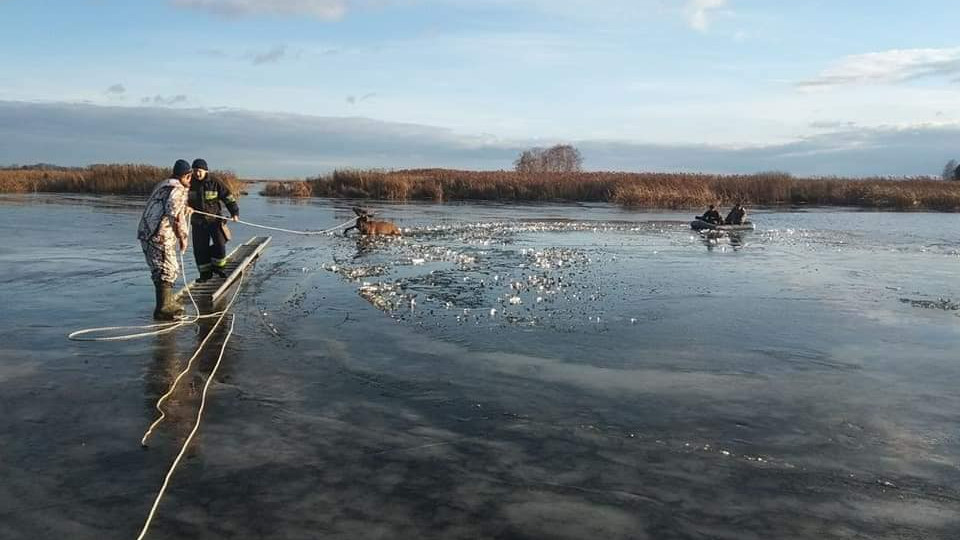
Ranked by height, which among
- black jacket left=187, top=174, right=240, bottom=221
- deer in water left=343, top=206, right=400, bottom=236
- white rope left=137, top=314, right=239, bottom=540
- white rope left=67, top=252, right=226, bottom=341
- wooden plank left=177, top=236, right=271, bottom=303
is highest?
black jacket left=187, top=174, right=240, bottom=221

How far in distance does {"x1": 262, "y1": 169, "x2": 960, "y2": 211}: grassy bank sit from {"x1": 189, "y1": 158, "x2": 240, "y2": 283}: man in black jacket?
106 ft

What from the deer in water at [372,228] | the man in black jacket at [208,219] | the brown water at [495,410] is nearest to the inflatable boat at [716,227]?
the deer in water at [372,228]

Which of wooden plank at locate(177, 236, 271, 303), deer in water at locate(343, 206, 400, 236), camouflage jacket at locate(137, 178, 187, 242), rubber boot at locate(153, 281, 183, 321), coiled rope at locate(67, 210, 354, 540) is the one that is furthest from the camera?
deer in water at locate(343, 206, 400, 236)

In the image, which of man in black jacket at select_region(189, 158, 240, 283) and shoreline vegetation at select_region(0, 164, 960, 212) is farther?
shoreline vegetation at select_region(0, 164, 960, 212)

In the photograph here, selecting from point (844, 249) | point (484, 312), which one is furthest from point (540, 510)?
point (844, 249)

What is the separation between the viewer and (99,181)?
43000 mm

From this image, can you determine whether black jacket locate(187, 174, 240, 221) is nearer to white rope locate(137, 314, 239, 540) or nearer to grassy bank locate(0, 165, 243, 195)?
white rope locate(137, 314, 239, 540)

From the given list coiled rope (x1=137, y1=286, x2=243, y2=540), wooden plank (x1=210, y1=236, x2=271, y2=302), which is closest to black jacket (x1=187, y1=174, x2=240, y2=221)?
wooden plank (x1=210, y1=236, x2=271, y2=302)

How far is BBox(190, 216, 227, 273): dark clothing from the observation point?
1094cm

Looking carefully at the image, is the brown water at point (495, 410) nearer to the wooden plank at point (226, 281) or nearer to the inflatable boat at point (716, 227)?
the wooden plank at point (226, 281)

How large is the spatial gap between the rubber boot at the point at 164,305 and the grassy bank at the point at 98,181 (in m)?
34.9

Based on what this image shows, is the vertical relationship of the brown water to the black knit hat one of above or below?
below

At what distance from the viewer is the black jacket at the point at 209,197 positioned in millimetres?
10609

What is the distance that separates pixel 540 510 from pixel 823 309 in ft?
24.4
